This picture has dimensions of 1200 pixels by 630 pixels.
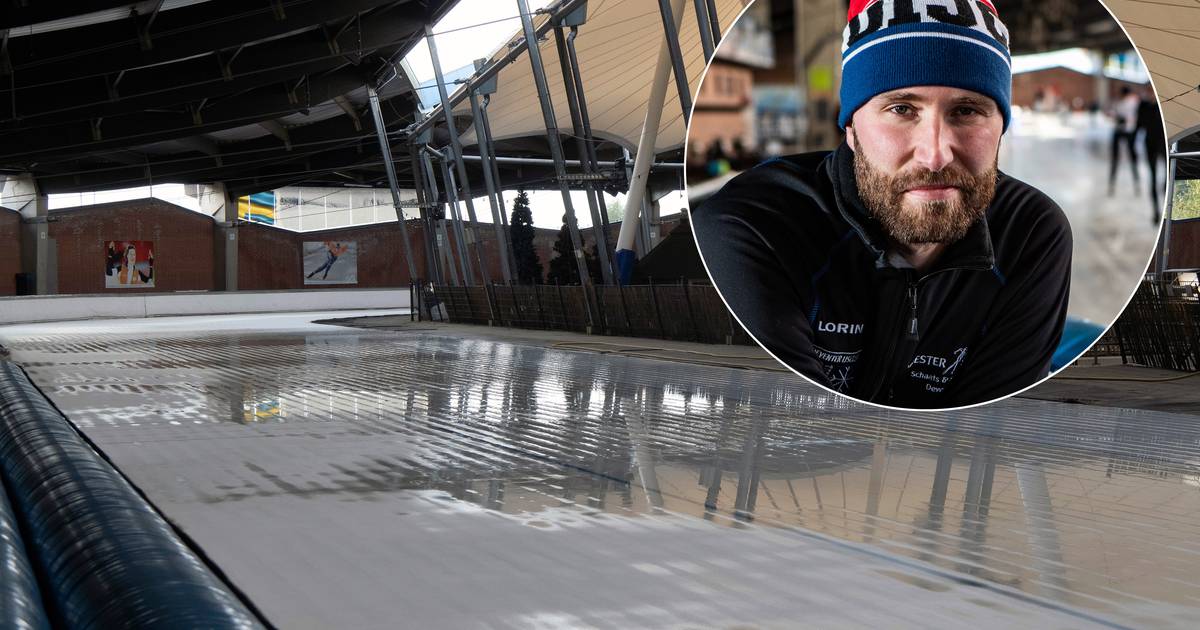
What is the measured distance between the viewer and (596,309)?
18438mm

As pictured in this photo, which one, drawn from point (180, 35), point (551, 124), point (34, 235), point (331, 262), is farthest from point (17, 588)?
point (331, 262)

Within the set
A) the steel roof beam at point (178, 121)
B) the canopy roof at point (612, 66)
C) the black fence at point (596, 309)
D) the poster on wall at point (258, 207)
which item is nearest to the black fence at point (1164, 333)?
the black fence at point (596, 309)

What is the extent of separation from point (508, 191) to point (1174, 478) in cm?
3367

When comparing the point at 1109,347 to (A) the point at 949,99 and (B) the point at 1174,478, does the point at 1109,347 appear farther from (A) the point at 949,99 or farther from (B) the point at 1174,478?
(A) the point at 949,99

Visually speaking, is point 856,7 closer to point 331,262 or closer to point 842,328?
point 842,328

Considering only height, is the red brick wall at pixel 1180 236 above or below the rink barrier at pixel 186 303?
above

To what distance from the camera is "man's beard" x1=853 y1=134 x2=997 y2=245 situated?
849 mm

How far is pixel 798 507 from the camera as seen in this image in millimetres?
3852

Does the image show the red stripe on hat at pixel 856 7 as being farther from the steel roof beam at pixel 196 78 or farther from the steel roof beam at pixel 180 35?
the steel roof beam at pixel 196 78

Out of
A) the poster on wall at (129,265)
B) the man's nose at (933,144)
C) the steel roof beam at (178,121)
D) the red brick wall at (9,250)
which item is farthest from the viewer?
the poster on wall at (129,265)

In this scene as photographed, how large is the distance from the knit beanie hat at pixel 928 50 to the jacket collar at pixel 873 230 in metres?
0.04

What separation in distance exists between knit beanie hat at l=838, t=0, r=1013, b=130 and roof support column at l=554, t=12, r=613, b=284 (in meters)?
17.1

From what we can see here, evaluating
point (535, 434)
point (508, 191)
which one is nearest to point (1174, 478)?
point (535, 434)

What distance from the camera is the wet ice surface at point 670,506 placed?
2689 mm
